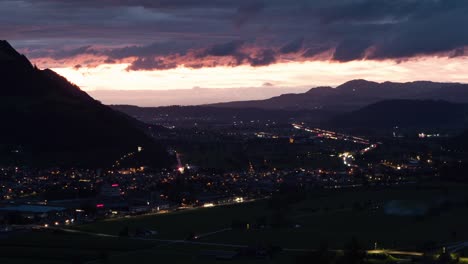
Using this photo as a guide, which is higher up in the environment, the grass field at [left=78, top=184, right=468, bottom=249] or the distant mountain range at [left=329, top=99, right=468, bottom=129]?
the distant mountain range at [left=329, top=99, right=468, bottom=129]

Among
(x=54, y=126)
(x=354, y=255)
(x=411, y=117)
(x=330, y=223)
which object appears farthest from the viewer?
(x=411, y=117)

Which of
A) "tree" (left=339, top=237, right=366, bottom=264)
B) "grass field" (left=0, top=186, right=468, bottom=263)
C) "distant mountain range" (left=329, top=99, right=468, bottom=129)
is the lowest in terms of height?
"grass field" (left=0, top=186, right=468, bottom=263)

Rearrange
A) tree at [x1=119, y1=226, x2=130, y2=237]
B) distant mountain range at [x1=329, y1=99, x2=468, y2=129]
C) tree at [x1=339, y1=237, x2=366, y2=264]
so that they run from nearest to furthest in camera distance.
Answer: tree at [x1=339, y1=237, x2=366, y2=264]
tree at [x1=119, y1=226, x2=130, y2=237]
distant mountain range at [x1=329, y1=99, x2=468, y2=129]

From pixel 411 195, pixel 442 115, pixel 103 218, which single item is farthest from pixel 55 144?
pixel 442 115

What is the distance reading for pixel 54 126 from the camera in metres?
93.9

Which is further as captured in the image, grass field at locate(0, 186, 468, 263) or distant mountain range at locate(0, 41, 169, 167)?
distant mountain range at locate(0, 41, 169, 167)

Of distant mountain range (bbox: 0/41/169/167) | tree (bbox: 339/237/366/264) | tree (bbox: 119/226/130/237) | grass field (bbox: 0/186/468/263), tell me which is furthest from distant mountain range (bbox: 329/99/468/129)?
tree (bbox: 339/237/366/264)

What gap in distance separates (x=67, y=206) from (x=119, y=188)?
851 cm

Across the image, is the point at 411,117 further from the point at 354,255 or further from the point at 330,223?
the point at 354,255

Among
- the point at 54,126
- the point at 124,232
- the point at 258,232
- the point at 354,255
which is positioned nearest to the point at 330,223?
the point at 258,232

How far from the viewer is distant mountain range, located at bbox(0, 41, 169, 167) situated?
87.0 meters

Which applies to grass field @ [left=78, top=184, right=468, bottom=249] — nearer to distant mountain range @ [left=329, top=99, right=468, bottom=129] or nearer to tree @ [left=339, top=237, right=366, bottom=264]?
tree @ [left=339, top=237, right=366, bottom=264]

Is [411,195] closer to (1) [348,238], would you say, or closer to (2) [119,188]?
(1) [348,238]

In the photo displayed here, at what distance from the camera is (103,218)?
54.3 m
